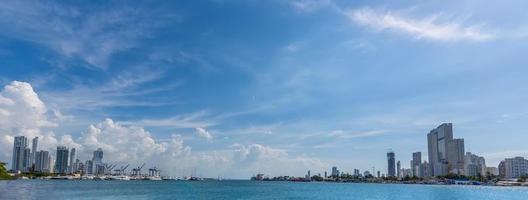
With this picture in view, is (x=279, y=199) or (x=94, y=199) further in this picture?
(x=279, y=199)

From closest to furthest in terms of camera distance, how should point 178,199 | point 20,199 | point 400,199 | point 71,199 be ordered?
point 20,199
point 71,199
point 178,199
point 400,199

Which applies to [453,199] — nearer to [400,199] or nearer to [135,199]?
[400,199]

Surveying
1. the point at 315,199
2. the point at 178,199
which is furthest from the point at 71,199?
the point at 315,199

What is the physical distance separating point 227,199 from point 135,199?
18045 mm

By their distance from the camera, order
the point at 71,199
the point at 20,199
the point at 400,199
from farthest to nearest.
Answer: the point at 400,199 → the point at 71,199 → the point at 20,199

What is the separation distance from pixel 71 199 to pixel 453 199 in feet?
258

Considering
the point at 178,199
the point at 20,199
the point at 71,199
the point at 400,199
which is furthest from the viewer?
the point at 400,199

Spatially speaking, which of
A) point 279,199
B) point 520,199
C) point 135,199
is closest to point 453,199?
point 520,199

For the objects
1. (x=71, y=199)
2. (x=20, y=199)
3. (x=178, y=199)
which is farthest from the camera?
(x=178, y=199)

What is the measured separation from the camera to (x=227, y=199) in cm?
9700

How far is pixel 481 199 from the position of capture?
360 ft

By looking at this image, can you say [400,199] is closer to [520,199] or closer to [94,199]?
[520,199]

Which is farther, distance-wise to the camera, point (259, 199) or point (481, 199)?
point (481, 199)

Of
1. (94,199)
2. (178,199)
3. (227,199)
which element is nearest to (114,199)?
(94,199)
